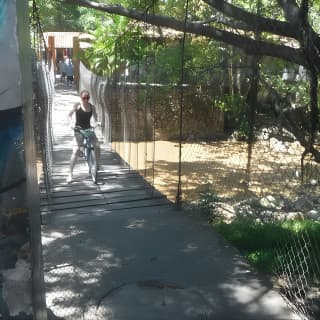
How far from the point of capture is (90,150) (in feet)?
29.8

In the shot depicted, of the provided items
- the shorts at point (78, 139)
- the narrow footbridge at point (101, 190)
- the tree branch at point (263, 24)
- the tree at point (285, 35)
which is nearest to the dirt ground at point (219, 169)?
the narrow footbridge at point (101, 190)

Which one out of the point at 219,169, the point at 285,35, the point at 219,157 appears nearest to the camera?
the point at 285,35

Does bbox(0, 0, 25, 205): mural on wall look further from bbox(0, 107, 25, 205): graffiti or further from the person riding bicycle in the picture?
the person riding bicycle

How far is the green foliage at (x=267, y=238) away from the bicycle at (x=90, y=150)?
303cm

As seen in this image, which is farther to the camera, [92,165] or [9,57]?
[92,165]

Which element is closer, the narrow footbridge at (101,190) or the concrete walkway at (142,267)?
Answer: the concrete walkway at (142,267)

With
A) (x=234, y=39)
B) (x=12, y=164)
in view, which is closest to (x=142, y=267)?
(x=234, y=39)

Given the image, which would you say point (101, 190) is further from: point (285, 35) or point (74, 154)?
point (285, 35)

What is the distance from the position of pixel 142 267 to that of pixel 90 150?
442 centimetres

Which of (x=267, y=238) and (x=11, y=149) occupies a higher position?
(x=11, y=149)

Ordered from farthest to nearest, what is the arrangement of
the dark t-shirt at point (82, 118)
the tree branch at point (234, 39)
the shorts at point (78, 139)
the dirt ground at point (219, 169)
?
the shorts at point (78, 139), the dark t-shirt at point (82, 118), the dirt ground at point (219, 169), the tree branch at point (234, 39)

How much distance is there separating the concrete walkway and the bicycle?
1.12 meters

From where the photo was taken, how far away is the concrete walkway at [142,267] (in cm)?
412

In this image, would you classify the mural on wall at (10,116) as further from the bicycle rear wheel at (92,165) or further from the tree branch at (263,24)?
the bicycle rear wheel at (92,165)
